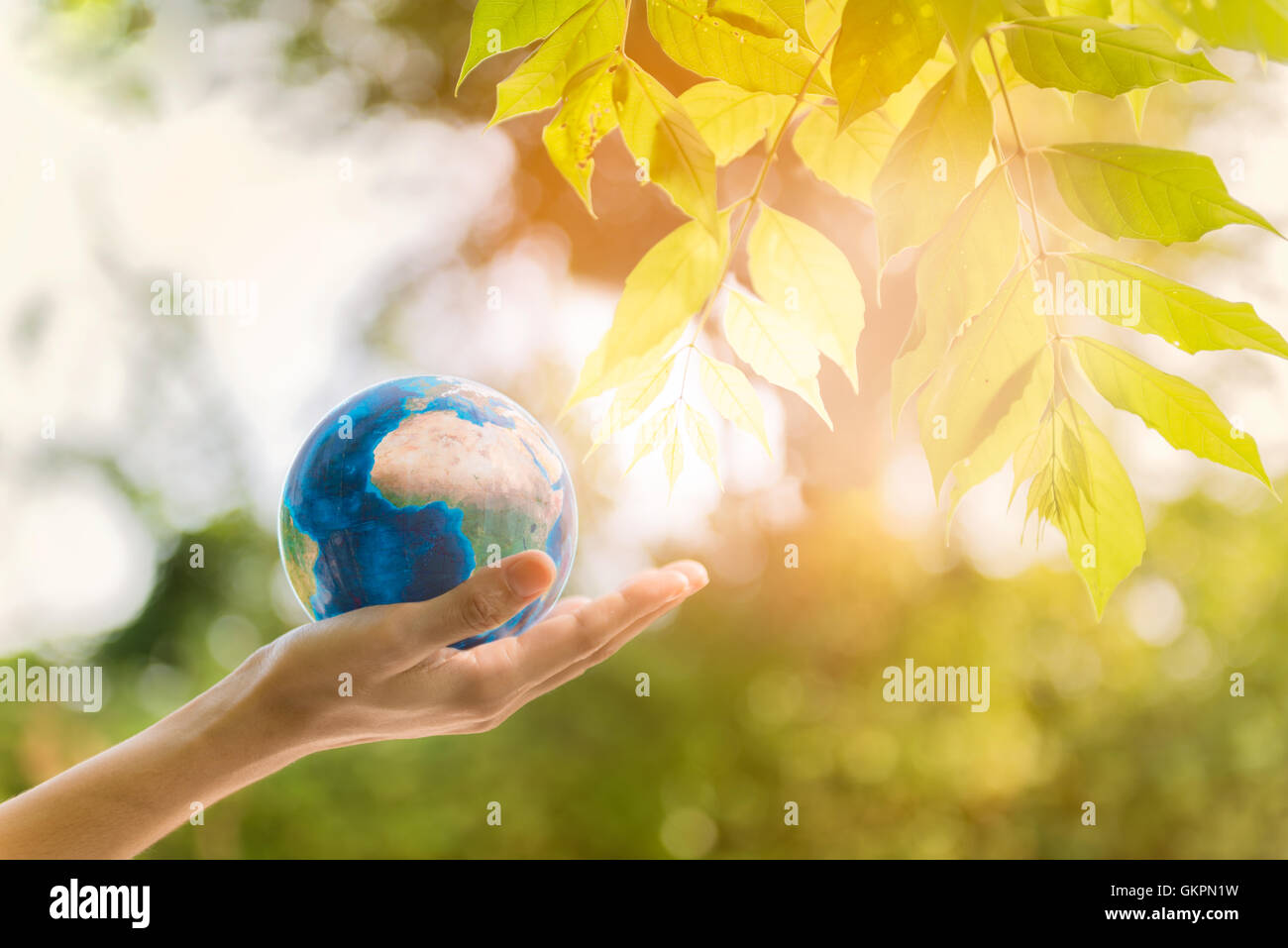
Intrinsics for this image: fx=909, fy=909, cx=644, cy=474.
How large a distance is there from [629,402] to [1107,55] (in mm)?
577

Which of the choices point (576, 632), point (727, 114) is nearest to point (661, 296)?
point (727, 114)

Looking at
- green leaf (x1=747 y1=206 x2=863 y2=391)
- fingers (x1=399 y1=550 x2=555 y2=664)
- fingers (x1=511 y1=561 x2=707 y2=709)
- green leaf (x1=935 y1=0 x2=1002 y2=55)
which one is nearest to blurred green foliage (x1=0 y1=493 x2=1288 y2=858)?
fingers (x1=511 y1=561 x2=707 y2=709)

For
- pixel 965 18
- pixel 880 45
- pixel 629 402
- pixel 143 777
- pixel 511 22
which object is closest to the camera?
pixel 965 18

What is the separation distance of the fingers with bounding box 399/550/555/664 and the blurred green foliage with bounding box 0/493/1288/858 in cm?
995

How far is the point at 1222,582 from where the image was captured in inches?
472

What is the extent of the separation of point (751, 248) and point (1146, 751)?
526 inches

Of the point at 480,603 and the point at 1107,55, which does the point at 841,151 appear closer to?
the point at 1107,55

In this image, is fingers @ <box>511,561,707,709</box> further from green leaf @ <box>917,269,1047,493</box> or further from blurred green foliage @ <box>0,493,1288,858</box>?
blurred green foliage @ <box>0,493,1288,858</box>

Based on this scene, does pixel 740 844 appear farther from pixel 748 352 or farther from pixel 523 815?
pixel 748 352

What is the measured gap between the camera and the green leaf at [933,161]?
0.74 meters

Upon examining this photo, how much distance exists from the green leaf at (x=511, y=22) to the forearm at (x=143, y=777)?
1111 millimetres

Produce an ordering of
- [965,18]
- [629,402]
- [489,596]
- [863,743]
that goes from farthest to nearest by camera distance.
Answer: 1. [863,743]
2. [489,596]
3. [629,402]
4. [965,18]

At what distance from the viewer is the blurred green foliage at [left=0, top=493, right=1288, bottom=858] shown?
11.8 metres

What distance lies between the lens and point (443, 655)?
1471 millimetres
